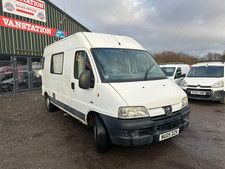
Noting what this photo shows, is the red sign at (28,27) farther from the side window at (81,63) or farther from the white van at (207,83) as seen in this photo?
the white van at (207,83)

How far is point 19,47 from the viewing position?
10406 mm

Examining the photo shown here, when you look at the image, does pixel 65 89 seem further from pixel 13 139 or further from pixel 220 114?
pixel 220 114

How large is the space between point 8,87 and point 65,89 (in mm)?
7797

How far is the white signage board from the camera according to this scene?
9.64 metres

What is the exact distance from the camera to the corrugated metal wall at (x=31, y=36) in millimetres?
9695

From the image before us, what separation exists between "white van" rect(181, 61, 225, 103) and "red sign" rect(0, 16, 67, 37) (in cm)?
1048

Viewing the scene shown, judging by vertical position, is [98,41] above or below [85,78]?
above

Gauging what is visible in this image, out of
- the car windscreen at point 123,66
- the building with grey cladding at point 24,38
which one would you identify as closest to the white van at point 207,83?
the car windscreen at point 123,66

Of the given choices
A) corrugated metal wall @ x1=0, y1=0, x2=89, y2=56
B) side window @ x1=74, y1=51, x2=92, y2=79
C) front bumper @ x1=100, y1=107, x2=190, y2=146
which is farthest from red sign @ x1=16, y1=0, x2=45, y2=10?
front bumper @ x1=100, y1=107, x2=190, y2=146

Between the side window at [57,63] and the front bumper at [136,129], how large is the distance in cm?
265

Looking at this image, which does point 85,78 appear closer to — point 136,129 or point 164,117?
point 136,129

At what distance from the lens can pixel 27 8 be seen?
10.5 metres

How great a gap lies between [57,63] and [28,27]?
774cm

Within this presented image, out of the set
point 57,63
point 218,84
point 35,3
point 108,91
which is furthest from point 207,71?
point 35,3
